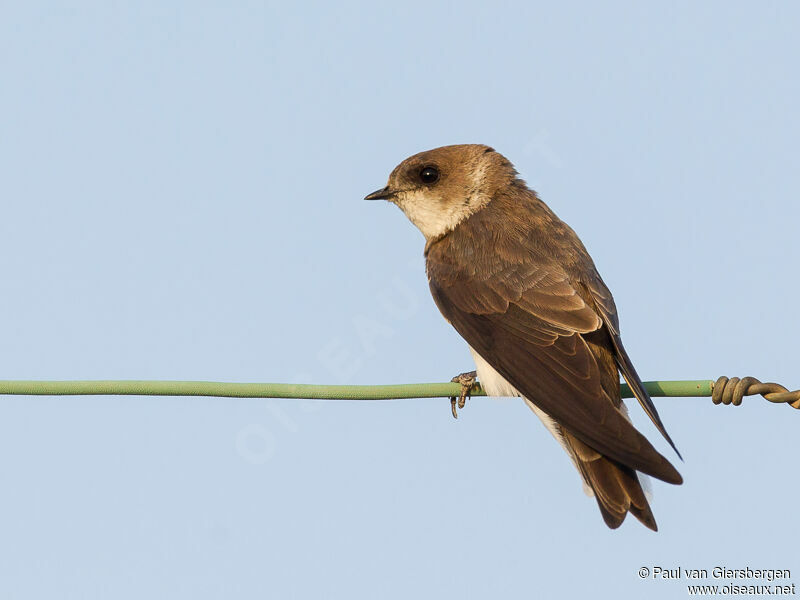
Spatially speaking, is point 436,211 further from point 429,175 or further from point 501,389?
point 501,389

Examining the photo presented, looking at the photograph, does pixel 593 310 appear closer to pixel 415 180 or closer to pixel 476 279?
pixel 476 279

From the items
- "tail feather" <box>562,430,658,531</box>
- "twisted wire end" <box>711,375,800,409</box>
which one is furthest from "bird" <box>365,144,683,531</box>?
"twisted wire end" <box>711,375,800,409</box>

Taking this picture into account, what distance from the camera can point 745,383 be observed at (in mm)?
4016

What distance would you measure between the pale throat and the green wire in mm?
2330

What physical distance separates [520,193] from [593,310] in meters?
1.47

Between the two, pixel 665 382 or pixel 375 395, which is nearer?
pixel 375 395

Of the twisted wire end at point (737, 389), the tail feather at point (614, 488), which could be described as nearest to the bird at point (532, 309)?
the tail feather at point (614, 488)

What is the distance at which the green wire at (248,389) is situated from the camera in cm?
367

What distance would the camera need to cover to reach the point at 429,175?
267 inches

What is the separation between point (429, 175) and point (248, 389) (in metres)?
3.32

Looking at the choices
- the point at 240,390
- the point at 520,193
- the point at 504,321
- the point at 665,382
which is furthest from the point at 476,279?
the point at 240,390

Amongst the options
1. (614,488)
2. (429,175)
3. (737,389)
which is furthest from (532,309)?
(429,175)

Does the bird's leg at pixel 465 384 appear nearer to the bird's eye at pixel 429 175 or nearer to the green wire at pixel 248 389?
the green wire at pixel 248 389

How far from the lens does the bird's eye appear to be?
677 centimetres
